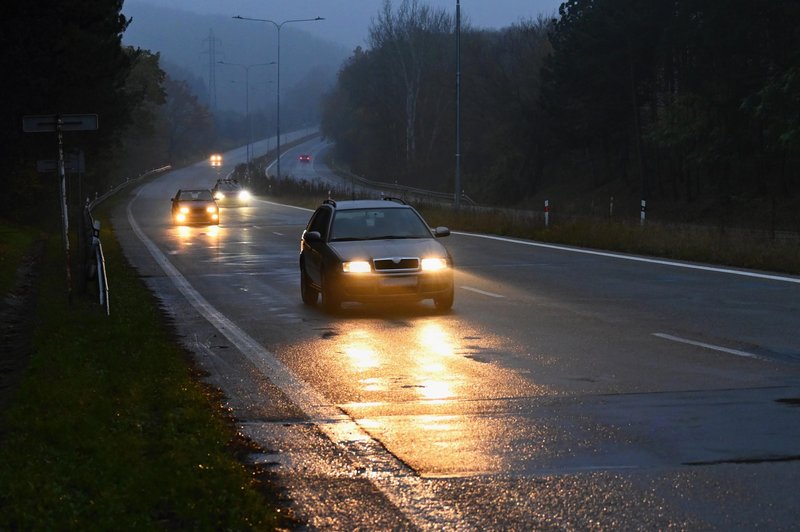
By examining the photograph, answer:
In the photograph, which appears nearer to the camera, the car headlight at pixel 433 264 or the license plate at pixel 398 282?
the license plate at pixel 398 282

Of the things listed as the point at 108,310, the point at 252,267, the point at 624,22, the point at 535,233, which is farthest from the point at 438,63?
the point at 108,310

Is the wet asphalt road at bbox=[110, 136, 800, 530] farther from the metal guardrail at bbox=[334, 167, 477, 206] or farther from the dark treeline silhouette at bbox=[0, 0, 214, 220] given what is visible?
the metal guardrail at bbox=[334, 167, 477, 206]

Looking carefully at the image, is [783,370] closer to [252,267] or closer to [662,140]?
[252,267]

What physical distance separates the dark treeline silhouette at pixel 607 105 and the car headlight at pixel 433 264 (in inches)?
1184

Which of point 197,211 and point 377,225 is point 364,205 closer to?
point 377,225

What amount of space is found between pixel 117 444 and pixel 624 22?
57691 millimetres

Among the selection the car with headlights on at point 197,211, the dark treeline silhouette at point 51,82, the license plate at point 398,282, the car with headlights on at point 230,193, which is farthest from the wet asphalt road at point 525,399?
the car with headlights on at point 230,193

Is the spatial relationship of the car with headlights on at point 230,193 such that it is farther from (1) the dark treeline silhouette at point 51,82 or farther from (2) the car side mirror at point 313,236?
(2) the car side mirror at point 313,236

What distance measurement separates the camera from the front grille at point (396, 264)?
16.1 meters

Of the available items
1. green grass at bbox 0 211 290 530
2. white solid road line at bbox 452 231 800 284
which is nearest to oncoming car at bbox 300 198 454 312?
green grass at bbox 0 211 290 530

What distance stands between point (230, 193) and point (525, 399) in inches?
2932

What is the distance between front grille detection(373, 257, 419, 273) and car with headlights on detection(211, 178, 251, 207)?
180 ft

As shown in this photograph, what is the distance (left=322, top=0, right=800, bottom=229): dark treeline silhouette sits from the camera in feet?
177

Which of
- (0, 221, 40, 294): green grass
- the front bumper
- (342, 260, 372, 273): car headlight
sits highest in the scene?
(342, 260, 372, 273): car headlight
